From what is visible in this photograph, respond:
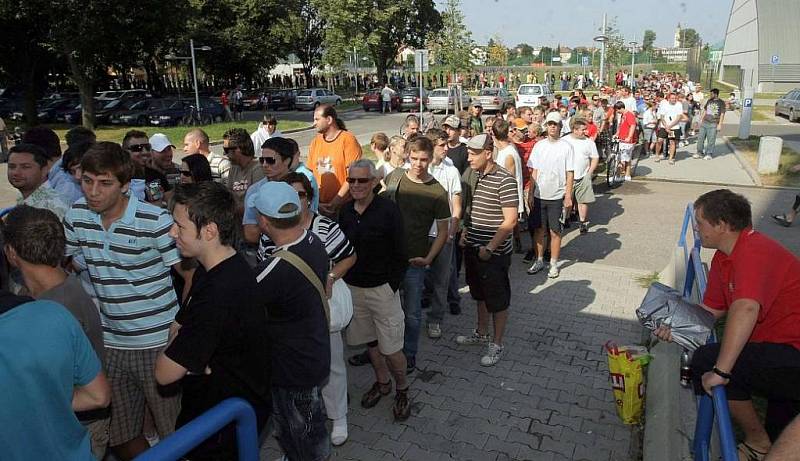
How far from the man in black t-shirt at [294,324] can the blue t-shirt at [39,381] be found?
888 millimetres

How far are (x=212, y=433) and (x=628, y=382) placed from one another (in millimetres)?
2913

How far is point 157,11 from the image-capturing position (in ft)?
81.5

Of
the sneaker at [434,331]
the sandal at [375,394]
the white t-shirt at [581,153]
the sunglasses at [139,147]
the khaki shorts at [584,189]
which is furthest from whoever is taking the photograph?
the khaki shorts at [584,189]

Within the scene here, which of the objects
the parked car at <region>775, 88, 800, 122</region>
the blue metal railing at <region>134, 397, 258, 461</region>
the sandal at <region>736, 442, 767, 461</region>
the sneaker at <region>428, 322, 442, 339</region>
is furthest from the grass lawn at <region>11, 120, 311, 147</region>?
the parked car at <region>775, 88, 800, 122</region>

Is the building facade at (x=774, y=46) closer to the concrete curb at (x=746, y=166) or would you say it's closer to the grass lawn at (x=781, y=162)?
the grass lawn at (x=781, y=162)

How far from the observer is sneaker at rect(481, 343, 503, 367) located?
491 centimetres

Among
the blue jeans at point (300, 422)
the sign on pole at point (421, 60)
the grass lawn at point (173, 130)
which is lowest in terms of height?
the blue jeans at point (300, 422)

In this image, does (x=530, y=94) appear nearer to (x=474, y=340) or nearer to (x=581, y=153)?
(x=581, y=153)

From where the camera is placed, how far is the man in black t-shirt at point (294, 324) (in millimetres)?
2750

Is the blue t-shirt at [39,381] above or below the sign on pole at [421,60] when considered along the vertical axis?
below

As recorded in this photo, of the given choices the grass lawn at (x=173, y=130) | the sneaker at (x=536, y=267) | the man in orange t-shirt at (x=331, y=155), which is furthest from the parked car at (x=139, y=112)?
the sneaker at (x=536, y=267)

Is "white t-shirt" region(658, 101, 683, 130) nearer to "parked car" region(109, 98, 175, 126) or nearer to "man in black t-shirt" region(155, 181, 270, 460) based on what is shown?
"man in black t-shirt" region(155, 181, 270, 460)

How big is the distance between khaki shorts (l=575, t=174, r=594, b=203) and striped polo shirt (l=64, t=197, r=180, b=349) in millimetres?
6683

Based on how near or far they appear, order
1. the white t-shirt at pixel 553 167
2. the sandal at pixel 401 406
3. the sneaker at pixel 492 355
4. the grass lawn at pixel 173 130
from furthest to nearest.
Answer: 1. the grass lawn at pixel 173 130
2. the white t-shirt at pixel 553 167
3. the sneaker at pixel 492 355
4. the sandal at pixel 401 406
